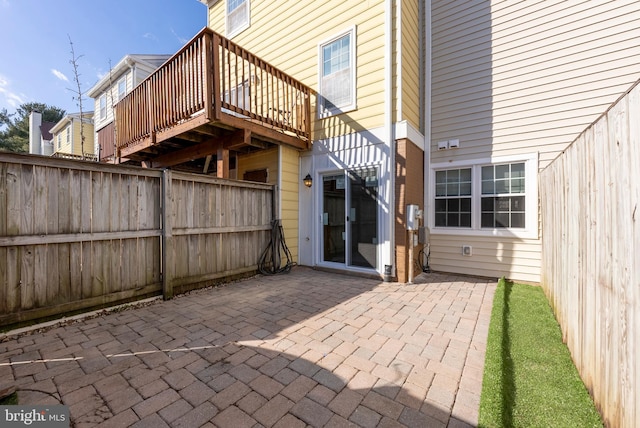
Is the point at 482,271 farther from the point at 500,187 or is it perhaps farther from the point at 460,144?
the point at 460,144

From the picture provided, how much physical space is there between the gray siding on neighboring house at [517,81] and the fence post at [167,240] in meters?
5.26

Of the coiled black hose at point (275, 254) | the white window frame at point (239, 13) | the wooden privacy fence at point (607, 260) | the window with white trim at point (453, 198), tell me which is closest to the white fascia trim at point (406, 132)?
the window with white trim at point (453, 198)

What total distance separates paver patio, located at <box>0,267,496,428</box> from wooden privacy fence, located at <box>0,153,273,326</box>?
40 centimetres

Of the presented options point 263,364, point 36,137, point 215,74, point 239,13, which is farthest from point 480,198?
point 36,137

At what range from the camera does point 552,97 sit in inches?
190

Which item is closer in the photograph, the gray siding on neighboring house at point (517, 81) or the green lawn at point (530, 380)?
the green lawn at point (530, 380)

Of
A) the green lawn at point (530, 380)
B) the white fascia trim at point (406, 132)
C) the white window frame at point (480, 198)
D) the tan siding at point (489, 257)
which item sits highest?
Answer: the white fascia trim at point (406, 132)

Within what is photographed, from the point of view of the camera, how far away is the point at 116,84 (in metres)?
13.0

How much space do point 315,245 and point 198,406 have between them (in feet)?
14.5

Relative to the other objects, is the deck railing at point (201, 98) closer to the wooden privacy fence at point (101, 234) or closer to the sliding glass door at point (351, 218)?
the wooden privacy fence at point (101, 234)

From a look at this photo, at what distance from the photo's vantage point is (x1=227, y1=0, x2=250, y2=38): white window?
805 cm

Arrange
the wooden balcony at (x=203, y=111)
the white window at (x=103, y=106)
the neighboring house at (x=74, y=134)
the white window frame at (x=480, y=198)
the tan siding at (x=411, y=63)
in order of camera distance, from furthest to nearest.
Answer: the neighboring house at (x=74, y=134) → the white window at (x=103, y=106) → the tan siding at (x=411, y=63) → the white window frame at (x=480, y=198) → the wooden balcony at (x=203, y=111)

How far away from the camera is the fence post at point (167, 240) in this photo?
3996mm

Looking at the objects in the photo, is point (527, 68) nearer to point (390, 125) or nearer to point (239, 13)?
point (390, 125)
